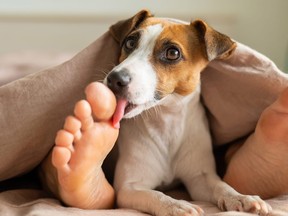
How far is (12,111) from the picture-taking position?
3.91 feet

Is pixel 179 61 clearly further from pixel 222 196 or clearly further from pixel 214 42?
pixel 222 196

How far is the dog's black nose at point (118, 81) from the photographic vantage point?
104cm

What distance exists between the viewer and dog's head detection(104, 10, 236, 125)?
107cm

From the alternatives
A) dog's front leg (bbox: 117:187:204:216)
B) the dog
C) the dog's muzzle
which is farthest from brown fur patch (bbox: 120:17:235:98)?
dog's front leg (bbox: 117:187:204:216)

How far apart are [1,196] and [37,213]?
0.18 meters

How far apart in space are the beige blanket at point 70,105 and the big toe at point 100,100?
241 mm

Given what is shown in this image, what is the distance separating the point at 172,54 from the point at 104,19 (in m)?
1.56

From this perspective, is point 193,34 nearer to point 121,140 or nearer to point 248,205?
point 121,140

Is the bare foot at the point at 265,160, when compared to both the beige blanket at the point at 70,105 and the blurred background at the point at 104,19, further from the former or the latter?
the blurred background at the point at 104,19

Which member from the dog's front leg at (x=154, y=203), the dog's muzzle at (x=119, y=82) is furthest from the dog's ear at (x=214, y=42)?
the dog's front leg at (x=154, y=203)

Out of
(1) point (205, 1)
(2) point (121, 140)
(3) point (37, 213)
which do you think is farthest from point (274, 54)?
(3) point (37, 213)

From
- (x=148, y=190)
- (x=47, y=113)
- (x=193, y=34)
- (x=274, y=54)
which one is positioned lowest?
(x=274, y=54)

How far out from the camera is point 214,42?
1223mm

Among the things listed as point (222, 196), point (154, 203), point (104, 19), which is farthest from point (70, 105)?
point (104, 19)
